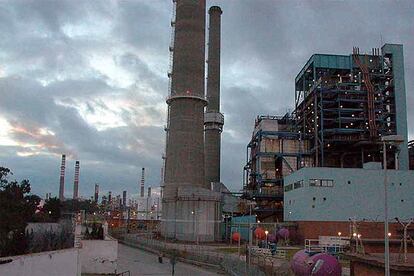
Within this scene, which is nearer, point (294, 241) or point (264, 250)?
point (264, 250)

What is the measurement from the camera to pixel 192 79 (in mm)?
83188

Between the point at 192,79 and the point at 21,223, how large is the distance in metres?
50.1

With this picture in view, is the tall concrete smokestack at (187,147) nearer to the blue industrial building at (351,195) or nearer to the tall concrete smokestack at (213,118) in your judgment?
the blue industrial building at (351,195)

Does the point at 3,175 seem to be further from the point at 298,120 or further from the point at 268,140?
the point at 298,120

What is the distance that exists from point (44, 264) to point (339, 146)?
78.5m

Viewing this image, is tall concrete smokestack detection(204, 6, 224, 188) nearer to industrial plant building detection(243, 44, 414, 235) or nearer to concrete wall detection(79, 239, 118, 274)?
industrial plant building detection(243, 44, 414, 235)

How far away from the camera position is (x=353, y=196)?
76.3 metres

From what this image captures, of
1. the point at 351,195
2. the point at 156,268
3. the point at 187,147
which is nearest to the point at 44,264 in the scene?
the point at 156,268

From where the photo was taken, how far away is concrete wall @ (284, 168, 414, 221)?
247 feet

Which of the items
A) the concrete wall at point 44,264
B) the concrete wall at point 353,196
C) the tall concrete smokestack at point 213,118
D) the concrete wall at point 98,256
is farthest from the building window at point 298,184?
the concrete wall at point 44,264

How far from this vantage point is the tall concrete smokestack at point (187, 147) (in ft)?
263

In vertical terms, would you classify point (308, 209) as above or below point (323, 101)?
below

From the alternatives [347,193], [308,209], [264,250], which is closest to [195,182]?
[308,209]

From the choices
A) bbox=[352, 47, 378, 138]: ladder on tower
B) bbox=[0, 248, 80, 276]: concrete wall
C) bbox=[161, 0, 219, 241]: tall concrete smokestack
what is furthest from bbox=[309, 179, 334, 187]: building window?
bbox=[0, 248, 80, 276]: concrete wall
